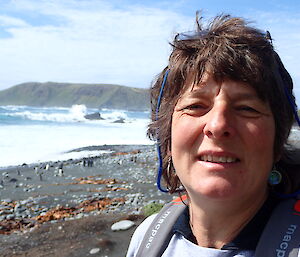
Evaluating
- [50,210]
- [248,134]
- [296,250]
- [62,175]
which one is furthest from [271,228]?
[62,175]

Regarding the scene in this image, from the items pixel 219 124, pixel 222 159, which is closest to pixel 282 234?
pixel 222 159

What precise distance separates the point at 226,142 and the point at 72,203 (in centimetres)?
866

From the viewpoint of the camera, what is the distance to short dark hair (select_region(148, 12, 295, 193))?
1.76m

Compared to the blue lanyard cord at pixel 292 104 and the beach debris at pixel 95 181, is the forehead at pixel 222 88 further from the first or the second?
the beach debris at pixel 95 181

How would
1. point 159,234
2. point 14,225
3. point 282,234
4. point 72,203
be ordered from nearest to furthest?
1. point 282,234
2. point 159,234
3. point 14,225
4. point 72,203

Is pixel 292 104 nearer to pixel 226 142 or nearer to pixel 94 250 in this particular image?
pixel 226 142

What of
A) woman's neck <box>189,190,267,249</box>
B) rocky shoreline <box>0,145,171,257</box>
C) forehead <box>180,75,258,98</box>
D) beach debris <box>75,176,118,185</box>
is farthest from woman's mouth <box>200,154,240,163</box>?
beach debris <box>75,176,118,185</box>

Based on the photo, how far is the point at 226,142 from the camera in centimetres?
169

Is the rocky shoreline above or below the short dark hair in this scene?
below

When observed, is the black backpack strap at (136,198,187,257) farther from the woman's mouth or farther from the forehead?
the forehead

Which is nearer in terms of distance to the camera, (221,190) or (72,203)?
(221,190)

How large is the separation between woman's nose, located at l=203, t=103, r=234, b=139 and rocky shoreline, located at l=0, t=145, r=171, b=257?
4.75m

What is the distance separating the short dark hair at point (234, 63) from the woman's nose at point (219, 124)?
0.60ft

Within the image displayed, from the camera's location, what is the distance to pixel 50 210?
9062 mm
